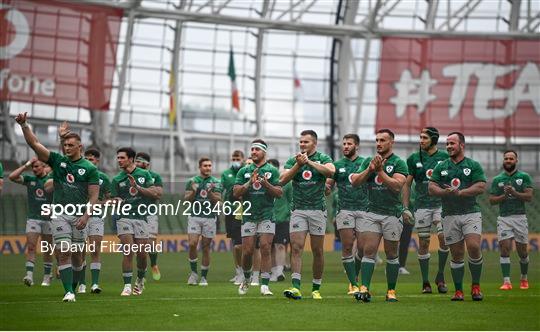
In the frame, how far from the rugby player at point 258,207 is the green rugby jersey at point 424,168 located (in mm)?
2066

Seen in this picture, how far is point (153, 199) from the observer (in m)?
15.6

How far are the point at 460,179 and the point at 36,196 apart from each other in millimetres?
7845

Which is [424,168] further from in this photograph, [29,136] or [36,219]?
[36,219]

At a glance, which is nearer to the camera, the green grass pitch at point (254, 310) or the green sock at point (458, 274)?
the green grass pitch at point (254, 310)

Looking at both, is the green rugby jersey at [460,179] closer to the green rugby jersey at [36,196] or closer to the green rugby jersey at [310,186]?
the green rugby jersey at [310,186]

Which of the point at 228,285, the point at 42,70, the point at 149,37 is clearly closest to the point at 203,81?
the point at 149,37

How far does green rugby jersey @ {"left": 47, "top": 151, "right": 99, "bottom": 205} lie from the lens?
13117 millimetres

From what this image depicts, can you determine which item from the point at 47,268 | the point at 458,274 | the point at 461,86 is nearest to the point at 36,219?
the point at 47,268

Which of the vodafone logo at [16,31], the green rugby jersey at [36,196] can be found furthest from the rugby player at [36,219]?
the vodafone logo at [16,31]

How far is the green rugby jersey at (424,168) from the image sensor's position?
1507 cm

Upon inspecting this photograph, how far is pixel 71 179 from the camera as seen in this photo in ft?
43.2

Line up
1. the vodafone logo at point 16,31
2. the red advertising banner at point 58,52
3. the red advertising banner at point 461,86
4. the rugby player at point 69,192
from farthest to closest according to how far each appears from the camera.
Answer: the red advertising banner at point 461,86 < the red advertising banner at point 58,52 < the vodafone logo at point 16,31 < the rugby player at point 69,192

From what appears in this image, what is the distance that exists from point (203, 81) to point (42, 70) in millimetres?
9305

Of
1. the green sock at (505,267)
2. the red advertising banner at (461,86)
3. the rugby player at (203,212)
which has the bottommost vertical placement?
the green sock at (505,267)
